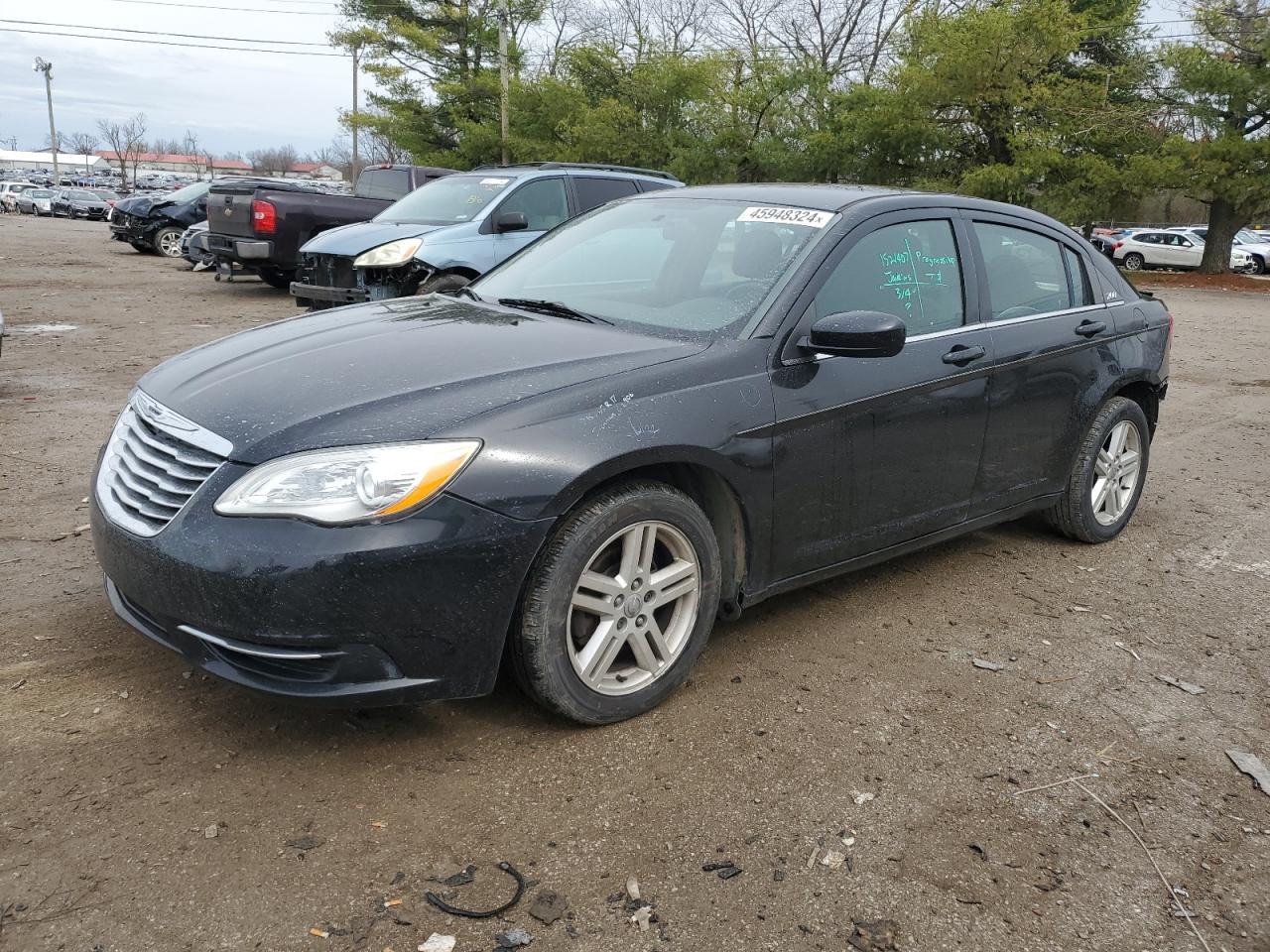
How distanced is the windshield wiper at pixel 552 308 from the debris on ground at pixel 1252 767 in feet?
7.92

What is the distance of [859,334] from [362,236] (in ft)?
26.2

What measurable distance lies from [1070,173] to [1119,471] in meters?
23.9

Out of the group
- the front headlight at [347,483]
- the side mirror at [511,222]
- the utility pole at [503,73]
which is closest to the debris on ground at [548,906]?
the front headlight at [347,483]

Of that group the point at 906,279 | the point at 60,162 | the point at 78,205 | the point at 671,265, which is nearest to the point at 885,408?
the point at 906,279

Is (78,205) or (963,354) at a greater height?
(963,354)

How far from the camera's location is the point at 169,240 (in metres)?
21.6

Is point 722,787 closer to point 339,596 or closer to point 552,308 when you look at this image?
point 339,596

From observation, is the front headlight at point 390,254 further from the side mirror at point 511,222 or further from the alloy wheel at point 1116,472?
the alloy wheel at point 1116,472

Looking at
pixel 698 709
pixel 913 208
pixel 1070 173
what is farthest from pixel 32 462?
pixel 1070 173

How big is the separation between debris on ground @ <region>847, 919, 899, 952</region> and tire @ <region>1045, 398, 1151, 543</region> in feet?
9.92

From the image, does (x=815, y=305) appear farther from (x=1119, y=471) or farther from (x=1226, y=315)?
(x=1226, y=315)

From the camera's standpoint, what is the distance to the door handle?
4070mm

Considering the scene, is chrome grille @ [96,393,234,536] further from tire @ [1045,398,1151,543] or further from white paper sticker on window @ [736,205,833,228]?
tire @ [1045,398,1151,543]

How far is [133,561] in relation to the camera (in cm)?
291
